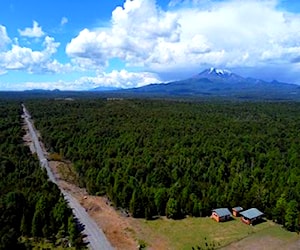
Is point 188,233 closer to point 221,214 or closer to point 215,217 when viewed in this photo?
point 215,217

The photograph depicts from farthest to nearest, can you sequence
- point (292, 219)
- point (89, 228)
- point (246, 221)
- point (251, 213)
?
point (251, 213)
point (246, 221)
point (89, 228)
point (292, 219)

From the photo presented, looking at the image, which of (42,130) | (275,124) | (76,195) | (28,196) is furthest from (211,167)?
(42,130)

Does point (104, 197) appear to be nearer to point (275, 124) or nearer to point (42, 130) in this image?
point (42, 130)

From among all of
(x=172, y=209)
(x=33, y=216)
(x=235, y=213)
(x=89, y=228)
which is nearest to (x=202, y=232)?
(x=172, y=209)

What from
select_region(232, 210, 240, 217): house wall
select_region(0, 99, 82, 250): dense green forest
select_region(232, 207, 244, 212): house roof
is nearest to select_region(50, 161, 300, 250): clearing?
select_region(232, 210, 240, 217): house wall

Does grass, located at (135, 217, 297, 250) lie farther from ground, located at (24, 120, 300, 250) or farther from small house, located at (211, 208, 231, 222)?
small house, located at (211, 208, 231, 222)
